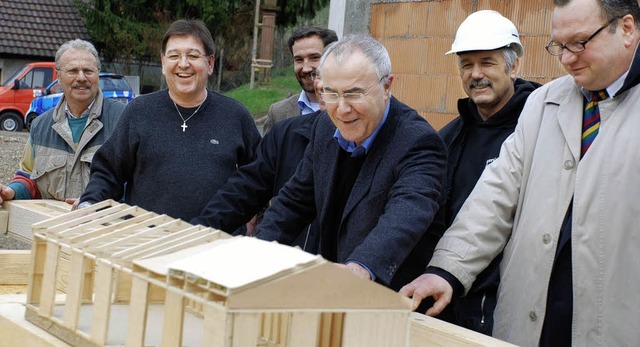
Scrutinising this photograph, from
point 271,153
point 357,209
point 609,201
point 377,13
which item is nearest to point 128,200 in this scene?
point 271,153

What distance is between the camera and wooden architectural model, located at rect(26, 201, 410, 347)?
188cm

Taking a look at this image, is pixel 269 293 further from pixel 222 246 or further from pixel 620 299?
pixel 620 299

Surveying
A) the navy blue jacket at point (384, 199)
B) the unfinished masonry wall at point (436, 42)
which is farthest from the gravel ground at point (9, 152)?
the navy blue jacket at point (384, 199)

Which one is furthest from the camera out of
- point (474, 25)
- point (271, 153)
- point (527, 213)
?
point (271, 153)

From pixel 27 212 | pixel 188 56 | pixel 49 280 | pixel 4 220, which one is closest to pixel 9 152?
pixel 4 220

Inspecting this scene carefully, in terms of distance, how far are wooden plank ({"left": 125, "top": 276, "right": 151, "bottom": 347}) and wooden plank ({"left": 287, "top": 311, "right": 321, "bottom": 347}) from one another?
0.37 m

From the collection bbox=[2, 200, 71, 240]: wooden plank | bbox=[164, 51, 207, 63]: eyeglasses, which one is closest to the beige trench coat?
bbox=[164, 51, 207, 63]: eyeglasses

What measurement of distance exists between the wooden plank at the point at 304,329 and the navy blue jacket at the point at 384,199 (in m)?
0.61

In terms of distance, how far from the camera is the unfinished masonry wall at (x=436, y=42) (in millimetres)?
6410

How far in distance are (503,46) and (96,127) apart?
2561 mm

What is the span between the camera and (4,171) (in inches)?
616

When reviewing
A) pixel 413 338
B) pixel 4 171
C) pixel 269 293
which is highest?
pixel 269 293

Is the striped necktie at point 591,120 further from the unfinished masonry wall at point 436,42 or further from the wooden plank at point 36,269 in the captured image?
the unfinished masonry wall at point 436,42

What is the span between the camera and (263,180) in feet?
13.4
